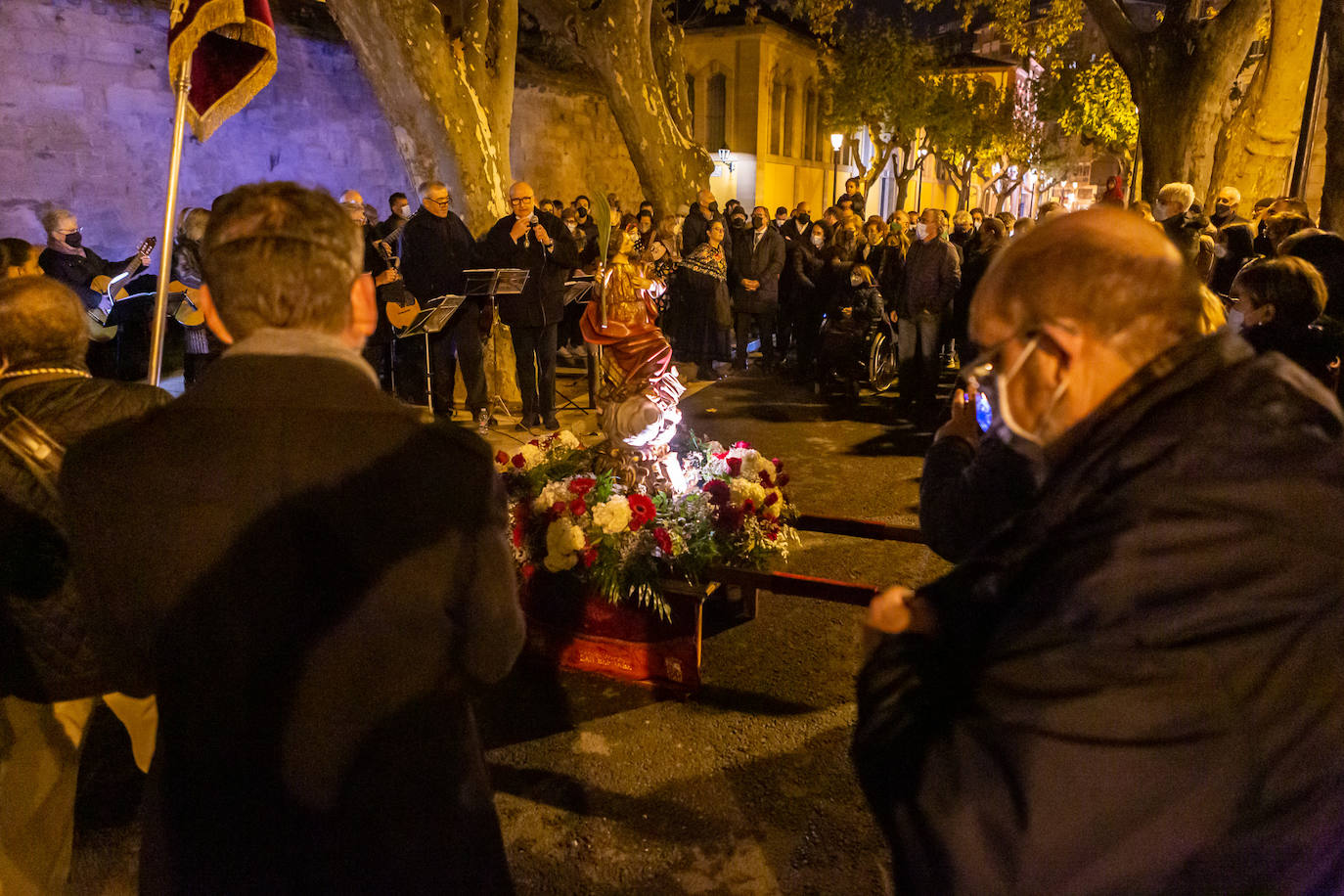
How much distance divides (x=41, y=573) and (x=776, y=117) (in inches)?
1452

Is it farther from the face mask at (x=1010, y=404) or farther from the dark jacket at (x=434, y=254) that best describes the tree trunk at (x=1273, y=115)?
the face mask at (x=1010, y=404)

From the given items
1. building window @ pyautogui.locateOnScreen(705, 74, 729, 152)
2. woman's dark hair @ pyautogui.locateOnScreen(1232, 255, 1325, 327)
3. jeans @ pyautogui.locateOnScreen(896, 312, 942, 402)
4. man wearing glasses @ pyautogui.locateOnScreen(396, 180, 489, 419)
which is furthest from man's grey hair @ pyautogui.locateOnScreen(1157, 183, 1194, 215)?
building window @ pyautogui.locateOnScreen(705, 74, 729, 152)

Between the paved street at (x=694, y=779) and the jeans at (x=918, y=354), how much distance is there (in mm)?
4229

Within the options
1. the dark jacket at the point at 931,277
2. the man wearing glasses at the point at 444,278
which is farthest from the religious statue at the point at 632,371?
the dark jacket at the point at 931,277

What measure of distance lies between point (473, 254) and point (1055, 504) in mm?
7412

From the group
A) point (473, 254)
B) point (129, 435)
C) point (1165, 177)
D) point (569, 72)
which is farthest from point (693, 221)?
point (129, 435)

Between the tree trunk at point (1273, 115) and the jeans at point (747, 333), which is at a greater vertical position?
the tree trunk at point (1273, 115)

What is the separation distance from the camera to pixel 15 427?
2.34m

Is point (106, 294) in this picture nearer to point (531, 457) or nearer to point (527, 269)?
point (527, 269)

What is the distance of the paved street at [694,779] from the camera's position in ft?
9.61

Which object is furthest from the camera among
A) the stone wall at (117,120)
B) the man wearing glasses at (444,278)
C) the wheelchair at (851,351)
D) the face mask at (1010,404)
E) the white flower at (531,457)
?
the stone wall at (117,120)

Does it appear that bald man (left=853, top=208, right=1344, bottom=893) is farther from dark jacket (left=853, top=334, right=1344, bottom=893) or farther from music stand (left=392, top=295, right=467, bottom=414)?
music stand (left=392, top=295, right=467, bottom=414)

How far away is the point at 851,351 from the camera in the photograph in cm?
982

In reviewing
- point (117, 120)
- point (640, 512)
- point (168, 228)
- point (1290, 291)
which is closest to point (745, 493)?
point (640, 512)
